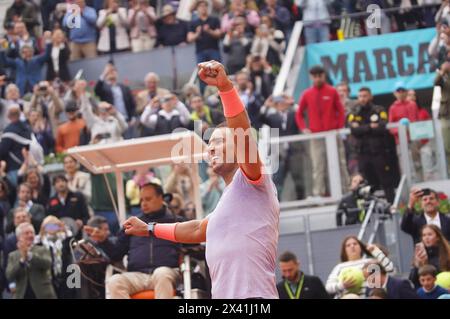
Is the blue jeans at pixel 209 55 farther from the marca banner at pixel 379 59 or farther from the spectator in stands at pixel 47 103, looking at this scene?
the spectator in stands at pixel 47 103

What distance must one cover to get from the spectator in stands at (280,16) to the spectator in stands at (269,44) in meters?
0.33

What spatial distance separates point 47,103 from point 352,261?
27.1 feet

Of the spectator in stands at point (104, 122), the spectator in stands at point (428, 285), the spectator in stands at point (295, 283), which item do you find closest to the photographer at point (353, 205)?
the spectator in stands at point (295, 283)

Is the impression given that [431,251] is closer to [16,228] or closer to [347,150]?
[347,150]

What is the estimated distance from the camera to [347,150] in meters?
17.2

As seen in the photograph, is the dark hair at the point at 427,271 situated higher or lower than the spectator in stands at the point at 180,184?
lower

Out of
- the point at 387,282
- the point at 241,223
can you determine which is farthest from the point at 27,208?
the point at 241,223

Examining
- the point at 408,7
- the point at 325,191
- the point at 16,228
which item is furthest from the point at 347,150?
the point at 408,7

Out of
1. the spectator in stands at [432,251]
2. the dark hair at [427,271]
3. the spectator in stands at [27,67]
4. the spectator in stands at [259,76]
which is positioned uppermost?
the spectator in stands at [27,67]

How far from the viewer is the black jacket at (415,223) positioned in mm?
15008

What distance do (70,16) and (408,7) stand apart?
5606 millimetres

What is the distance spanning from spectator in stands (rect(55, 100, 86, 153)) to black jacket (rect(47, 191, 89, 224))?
2431 mm

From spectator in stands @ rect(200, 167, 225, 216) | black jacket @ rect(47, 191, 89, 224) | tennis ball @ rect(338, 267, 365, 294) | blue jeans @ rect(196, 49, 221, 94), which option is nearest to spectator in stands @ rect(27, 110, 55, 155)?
black jacket @ rect(47, 191, 89, 224)

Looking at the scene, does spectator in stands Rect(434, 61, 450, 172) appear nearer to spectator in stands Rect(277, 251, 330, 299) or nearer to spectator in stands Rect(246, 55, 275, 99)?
spectator in stands Rect(246, 55, 275, 99)
